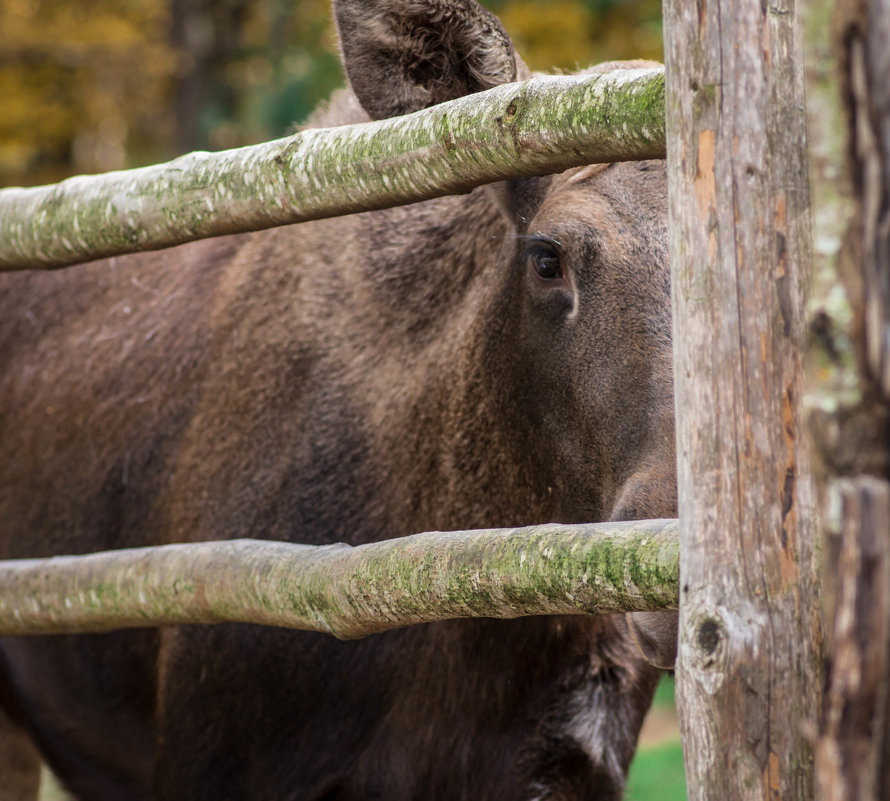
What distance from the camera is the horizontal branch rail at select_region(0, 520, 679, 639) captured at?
175cm

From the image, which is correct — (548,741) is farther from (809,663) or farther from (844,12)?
(844,12)

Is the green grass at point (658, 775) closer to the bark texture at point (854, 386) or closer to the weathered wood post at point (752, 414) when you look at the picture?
the weathered wood post at point (752, 414)

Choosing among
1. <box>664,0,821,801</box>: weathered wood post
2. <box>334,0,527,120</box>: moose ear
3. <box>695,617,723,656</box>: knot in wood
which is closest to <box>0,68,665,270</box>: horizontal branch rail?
<box>664,0,821,801</box>: weathered wood post

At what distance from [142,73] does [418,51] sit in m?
11.8

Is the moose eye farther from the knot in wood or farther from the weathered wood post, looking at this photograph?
the knot in wood

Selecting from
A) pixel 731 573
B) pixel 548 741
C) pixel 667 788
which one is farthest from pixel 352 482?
pixel 667 788

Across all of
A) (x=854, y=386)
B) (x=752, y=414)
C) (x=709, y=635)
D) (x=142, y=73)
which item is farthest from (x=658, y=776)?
(x=142, y=73)

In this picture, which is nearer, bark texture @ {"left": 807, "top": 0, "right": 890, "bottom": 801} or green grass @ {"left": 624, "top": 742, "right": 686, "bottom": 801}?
bark texture @ {"left": 807, "top": 0, "right": 890, "bottom": 801}

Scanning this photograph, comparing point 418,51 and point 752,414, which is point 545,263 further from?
point 752,414

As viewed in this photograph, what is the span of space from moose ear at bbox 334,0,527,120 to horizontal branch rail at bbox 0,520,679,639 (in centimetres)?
115

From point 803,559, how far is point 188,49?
40.1 ft

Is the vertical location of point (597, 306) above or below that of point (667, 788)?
above

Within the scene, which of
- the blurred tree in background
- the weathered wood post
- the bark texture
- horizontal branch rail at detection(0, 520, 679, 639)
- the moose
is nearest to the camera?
the bark texture

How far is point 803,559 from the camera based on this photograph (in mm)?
1503
